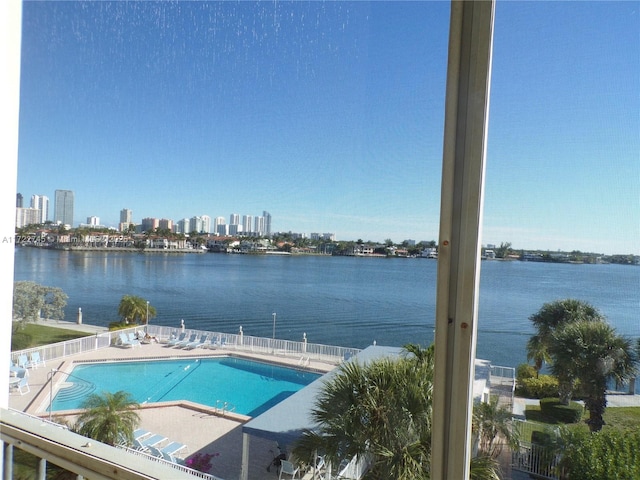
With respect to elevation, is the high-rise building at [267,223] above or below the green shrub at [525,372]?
above

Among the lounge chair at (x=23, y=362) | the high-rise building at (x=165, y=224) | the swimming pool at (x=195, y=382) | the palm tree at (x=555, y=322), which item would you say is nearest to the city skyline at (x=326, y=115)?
the high-rise building at (x=165, y=224)

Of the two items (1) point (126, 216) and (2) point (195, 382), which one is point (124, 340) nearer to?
(2) point (195, 382)

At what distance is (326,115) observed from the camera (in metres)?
1.32

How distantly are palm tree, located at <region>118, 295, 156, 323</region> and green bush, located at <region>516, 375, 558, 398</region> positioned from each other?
1262 millimetres

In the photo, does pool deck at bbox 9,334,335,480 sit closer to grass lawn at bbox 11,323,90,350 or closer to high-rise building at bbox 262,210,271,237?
grass lawn at bbox 11,323,90,350

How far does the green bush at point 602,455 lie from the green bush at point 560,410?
1.4 inches

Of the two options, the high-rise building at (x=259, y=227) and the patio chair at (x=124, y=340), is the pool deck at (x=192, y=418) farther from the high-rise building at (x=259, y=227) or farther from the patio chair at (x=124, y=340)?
the high-rise building at (x=259, y=227)

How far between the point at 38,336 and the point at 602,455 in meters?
1.95

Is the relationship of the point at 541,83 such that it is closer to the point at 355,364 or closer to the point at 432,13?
the point at 432,13

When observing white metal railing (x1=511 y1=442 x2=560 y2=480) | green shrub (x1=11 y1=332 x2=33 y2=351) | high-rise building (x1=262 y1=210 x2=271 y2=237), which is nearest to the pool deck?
green shrub (x1=11 y1=332 x2=33 y2=351)

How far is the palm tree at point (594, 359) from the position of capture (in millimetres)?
896

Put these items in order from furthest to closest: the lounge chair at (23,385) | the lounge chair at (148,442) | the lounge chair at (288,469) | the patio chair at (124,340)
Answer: the lounge chair at (23,385)
the patio chair at (124,340)
the lounge chair at (148,442)
the lounge chair at (288,469)

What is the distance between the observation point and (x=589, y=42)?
95 cm

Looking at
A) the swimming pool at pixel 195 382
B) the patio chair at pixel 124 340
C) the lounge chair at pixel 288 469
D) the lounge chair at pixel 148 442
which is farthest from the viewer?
the patio chair at pixel 124 340
